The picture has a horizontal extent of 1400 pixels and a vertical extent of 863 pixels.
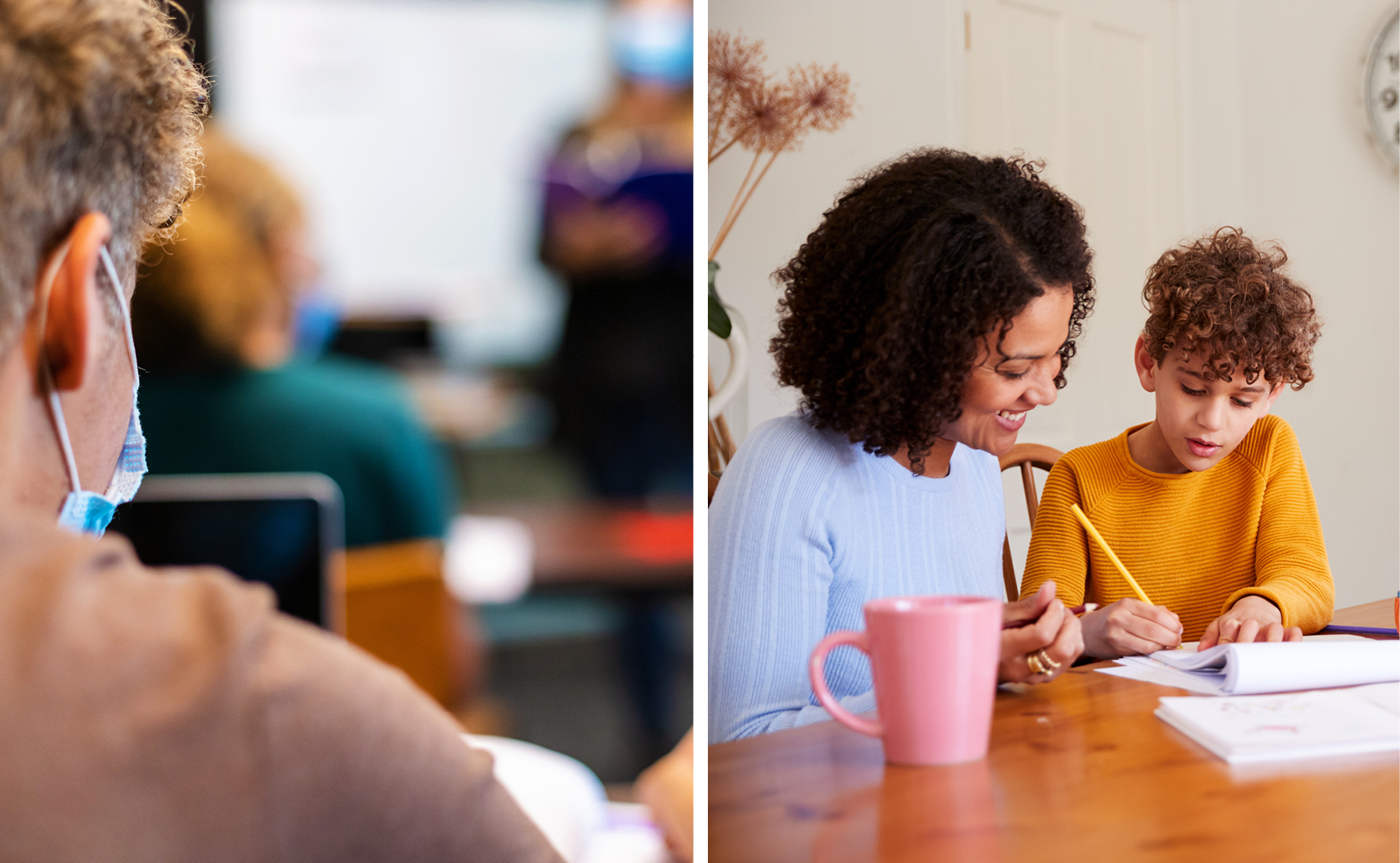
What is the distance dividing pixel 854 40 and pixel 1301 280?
29 centimetres

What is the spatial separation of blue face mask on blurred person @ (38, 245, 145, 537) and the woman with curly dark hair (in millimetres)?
327

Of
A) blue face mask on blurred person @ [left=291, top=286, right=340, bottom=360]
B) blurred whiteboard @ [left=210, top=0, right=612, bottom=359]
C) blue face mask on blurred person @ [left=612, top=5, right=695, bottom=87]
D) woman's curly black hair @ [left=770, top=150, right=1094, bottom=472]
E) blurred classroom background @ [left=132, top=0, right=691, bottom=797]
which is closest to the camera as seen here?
woman's curly black hair @ [left=770, top=150, right=1094, bottom=472]

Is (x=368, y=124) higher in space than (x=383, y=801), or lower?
higher

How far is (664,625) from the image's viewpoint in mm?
2932

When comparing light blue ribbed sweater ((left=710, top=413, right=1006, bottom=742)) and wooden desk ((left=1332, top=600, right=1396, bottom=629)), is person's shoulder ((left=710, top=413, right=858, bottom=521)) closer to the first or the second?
light blue ribbed sweater ((left=710, top=413, right=1006, bottom=742))

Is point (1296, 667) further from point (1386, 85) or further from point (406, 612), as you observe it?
point (406, 612)

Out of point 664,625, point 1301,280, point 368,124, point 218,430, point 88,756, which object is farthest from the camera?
point 368,124

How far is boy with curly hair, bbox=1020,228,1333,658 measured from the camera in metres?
0.56

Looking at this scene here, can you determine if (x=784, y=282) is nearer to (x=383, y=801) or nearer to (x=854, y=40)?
(x=854, y=40)

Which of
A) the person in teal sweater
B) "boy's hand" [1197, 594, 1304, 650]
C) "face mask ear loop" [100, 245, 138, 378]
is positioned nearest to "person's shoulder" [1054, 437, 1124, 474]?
"boy's hand" [1197, 594, 1304, 650]

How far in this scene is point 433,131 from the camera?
3748 millimetres

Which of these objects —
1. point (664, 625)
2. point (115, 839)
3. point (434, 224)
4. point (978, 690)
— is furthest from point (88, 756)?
point (434, 224)

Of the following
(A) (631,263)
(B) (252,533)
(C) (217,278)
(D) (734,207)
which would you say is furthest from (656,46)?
(D) (734,207)

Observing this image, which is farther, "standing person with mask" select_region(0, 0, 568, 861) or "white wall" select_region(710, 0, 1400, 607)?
"white wall" select_region(710, 0, 1400, 607)
